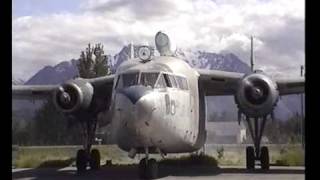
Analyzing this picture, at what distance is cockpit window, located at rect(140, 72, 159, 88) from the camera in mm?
13258

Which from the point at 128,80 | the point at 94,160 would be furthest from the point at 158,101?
the point at 94,160

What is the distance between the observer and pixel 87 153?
697 inches

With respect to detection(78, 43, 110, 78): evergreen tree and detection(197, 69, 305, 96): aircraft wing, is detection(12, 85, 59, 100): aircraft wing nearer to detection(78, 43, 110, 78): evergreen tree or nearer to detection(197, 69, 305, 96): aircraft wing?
detection(197, 69, 305, 96): aircraft wing

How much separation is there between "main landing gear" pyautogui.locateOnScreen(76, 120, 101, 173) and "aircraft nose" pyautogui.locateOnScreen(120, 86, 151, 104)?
5303mm

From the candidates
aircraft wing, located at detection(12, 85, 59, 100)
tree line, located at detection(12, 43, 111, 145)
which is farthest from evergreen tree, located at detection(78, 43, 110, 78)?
aircraft wing, located at detection(12, 85, 59, 100)

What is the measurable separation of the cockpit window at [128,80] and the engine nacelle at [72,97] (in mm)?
3145

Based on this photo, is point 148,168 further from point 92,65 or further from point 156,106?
point 92,65

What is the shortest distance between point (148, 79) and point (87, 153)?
5.29 metres

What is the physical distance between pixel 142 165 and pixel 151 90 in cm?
178

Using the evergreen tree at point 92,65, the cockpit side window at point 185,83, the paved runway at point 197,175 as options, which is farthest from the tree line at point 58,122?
the cockpit side window at point 185,83

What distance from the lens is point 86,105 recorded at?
16.8 metres
